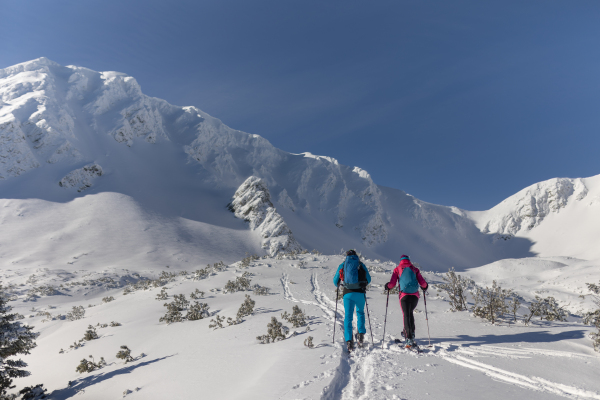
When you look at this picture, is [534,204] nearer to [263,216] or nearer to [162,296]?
[263,216]

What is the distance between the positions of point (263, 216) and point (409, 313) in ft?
128

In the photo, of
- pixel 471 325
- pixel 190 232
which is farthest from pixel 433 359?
pixel 190 232

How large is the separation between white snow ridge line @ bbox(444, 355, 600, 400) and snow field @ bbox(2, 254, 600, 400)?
0.01 m

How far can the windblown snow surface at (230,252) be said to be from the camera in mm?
4573

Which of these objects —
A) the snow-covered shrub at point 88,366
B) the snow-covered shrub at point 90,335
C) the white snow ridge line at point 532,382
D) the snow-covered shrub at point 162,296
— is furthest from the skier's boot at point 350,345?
the snow-covered shrub at point 162,296

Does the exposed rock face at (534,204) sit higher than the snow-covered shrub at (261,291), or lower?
higher

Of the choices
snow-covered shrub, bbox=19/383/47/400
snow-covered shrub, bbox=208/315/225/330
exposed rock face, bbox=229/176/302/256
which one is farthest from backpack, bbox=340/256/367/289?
exposed rock face, bbox=229/176/302/256

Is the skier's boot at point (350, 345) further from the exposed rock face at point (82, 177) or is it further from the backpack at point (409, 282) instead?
the exposed rock face at point (82, 177)

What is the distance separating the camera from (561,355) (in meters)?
4.72

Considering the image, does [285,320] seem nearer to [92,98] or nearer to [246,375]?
[246,375]

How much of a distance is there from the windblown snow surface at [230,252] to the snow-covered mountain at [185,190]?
31cm

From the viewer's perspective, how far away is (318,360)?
4.66m

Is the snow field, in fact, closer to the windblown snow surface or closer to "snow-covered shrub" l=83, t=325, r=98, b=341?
the windblown snow surface

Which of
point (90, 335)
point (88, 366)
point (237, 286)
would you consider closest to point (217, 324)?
point (88, 366)
